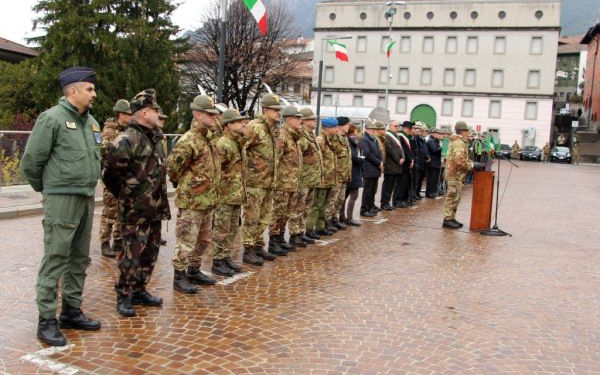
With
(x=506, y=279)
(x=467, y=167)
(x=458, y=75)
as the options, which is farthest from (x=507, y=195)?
(x=458, y=75)

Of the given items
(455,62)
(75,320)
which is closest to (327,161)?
(75,320)

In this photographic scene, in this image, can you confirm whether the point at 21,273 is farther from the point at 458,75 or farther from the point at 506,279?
the point at 458,75

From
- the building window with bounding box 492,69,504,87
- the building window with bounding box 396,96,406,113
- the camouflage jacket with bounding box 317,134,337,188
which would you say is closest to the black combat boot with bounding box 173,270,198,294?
the camouflage jacket with bounding box 317,134,337,188

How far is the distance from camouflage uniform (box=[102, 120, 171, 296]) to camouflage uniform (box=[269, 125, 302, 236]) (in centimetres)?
260

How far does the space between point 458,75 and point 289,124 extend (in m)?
52.1

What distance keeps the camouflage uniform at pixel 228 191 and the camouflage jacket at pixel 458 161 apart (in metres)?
5.33

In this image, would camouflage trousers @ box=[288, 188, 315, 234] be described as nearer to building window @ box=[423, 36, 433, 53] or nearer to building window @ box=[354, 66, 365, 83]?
building window @ box=[423, 36, 433, 53]

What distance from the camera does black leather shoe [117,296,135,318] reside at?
5.13 meters

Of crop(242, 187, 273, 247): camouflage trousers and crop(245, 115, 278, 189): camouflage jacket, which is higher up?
crop(245, 115, 278, 189): camouflage jacket

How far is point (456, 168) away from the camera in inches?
422

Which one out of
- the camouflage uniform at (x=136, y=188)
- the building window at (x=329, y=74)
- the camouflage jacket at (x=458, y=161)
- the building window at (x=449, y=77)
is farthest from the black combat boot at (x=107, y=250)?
the building window at (x=329, y=74)

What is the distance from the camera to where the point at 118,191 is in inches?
202

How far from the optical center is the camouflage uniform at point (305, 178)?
836 centimetres

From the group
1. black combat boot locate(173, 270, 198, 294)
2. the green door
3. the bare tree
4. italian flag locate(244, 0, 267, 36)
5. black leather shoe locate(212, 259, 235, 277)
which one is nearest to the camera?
black combat boot locate(173, 270, 198, 294)
